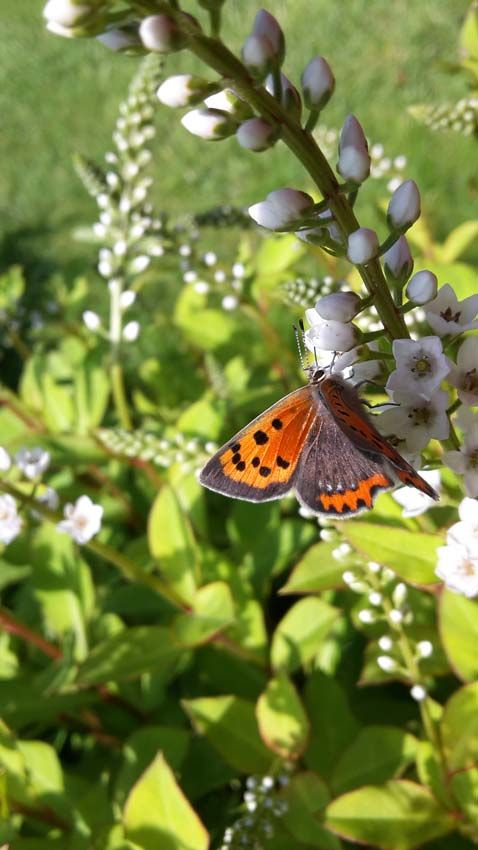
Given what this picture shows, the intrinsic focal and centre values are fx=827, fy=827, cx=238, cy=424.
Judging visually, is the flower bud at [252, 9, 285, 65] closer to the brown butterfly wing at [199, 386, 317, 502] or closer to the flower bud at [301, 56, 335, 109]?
the flower bud at [301, 56, 335, 109]

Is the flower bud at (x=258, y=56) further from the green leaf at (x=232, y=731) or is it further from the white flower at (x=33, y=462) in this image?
the green leaf at (x=232, y=731)

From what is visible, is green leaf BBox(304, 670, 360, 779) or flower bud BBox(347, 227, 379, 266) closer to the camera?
flower bud BBox(347, 227, 379, 266)

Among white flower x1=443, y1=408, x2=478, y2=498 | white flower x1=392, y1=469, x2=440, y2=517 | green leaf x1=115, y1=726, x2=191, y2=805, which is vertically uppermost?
white flower x1=443, y1=408, x2=478, y2=498

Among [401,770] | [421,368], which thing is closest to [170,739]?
[401,770]

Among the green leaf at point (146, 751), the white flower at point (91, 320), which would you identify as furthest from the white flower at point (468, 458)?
the white flower at point (91, 320)

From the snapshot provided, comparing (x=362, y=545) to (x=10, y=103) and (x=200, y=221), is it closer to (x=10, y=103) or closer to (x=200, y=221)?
(x=200, y=221)

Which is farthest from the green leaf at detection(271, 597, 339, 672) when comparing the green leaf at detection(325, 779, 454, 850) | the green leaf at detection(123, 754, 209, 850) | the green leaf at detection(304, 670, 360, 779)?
the green leaf at detection(123, 754, 209, 850)

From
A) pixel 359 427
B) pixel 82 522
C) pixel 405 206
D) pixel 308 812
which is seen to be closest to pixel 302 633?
pixel 308 812
